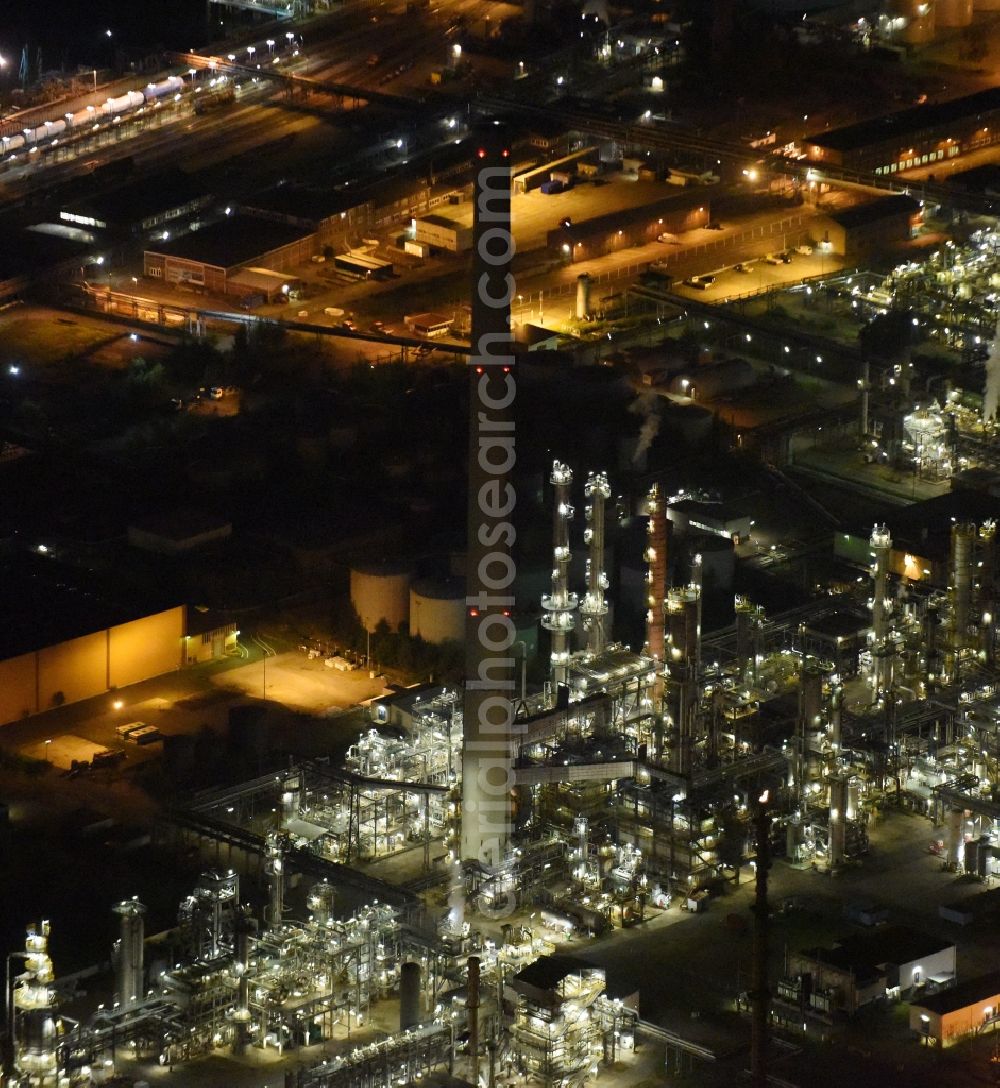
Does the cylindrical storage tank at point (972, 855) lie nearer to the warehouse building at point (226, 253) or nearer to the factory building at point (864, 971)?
the factory building at point (864, 971)

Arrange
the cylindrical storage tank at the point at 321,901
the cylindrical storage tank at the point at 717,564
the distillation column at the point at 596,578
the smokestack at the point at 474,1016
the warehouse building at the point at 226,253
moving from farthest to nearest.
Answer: the warehouse building at the point at 226,253, the cylindrical storage tank at the point at 717,564, the distillation column at the point at 596,578, the cylindrical storage tank at the point at 321,901, the smokestack at the point at 474,1016

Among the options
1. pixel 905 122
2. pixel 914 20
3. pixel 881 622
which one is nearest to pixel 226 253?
pixel 905 122

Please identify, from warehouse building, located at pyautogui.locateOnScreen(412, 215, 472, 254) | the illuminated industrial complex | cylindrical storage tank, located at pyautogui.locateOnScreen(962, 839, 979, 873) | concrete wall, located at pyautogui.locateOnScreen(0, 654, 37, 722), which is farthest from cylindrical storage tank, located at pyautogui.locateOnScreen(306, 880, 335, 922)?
warehouse building, located at pyautogui.locateOnScreen(412, 215, 472, 254)

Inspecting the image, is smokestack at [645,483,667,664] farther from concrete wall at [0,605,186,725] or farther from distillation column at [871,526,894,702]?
concrete wall at [0,605,186,725]

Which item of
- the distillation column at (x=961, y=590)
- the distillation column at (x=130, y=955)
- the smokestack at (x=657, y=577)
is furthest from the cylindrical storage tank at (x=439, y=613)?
the distillation column at (x=130, y=955)

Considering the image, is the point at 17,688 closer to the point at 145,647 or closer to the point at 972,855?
the point at 145,647

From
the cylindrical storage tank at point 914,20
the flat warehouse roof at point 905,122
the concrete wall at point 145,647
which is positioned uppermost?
the cylindrical storage tank at point 914,20

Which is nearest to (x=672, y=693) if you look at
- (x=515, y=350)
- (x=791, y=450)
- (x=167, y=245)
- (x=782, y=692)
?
(x=782, y=692)
